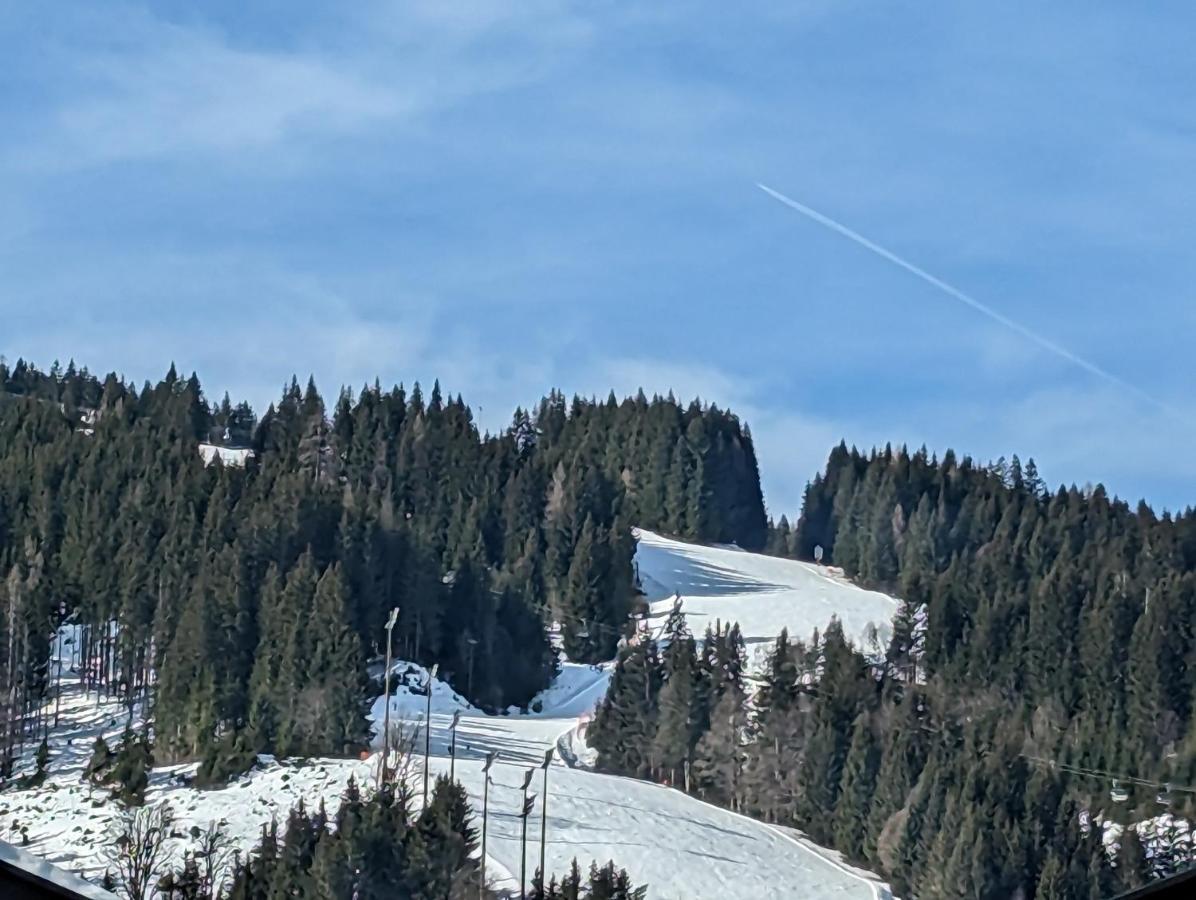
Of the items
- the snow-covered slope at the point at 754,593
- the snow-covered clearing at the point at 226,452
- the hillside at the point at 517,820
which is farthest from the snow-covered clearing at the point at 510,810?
the snow-covered clearing at the point at 226,452

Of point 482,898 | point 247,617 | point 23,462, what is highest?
point 23,462

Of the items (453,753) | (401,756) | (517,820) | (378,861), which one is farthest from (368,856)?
(453,753)

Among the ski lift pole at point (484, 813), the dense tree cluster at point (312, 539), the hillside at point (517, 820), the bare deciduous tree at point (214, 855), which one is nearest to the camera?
the bare deciduous tree at point (214, 855)

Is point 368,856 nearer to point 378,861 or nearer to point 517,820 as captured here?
point 378,861

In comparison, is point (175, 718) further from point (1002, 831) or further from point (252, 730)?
point (1002, 831)

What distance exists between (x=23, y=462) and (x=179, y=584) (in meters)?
24.8

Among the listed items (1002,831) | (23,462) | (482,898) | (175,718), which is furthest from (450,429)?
(482,898)

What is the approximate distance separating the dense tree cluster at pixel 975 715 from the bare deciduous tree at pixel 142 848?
918 inches

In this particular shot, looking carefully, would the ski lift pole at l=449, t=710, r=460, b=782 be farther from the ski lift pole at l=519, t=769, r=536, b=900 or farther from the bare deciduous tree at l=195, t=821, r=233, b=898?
the bare deciduous tree at l=195, t=821, r=233, b=898

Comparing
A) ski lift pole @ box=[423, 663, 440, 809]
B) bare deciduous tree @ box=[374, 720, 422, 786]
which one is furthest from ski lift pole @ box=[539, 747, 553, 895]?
bare deciduous tree @ box=[374, 720, 422, 786]

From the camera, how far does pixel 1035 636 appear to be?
107m

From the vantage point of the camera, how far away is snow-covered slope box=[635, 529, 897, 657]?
11581 centimetres

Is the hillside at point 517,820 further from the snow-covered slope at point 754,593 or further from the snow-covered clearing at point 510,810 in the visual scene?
the snow-covered slope at point 754,593

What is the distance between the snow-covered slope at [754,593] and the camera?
380 ft
